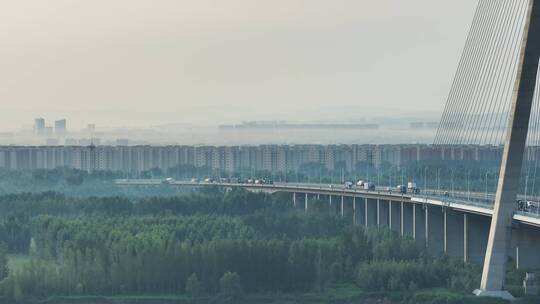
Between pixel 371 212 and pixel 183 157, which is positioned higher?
pixel 183 157

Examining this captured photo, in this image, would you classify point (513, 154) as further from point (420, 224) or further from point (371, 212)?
point (371, 212)

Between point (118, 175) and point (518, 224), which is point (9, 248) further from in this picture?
point (118, 175)

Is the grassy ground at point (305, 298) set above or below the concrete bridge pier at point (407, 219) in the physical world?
below

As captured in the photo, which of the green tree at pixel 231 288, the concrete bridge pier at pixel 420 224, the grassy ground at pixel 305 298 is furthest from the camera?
the concrete bridge pier at pixel 420 224

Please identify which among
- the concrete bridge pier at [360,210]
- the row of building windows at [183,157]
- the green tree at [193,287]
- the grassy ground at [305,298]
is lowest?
the grassy ground at [305,298]

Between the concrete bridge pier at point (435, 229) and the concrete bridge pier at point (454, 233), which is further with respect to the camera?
the concrete bridge pier at point (435, 229)

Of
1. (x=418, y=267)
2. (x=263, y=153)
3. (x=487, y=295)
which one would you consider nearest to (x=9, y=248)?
(x=418, y=267)

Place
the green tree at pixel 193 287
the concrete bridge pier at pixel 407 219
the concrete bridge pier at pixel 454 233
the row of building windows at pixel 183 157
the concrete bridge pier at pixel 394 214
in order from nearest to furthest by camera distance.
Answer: the green tree at pixel 193 287, the concrete bridge pier at pixel 454 233, the concrete bridge pier at pixel 407 219, the concrete bridge pier at pixel 394 214, the row of building windows at pixel 183 157

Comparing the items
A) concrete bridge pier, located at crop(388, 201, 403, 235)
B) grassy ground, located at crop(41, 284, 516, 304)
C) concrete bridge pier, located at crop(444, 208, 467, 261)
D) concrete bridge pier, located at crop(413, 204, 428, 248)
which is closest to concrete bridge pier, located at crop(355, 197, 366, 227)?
concrete bridge pier, located at crop(388, 201, 403, 235)

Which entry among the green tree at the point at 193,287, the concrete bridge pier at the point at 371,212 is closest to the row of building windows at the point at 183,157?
the concrete bridge pier at the point at 371,212

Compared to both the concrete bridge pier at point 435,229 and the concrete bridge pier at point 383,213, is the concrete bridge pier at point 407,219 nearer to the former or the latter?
the concrete bridge pier at point 435,229

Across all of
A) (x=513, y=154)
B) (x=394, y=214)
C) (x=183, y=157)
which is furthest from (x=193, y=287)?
(x=183, y=157)
